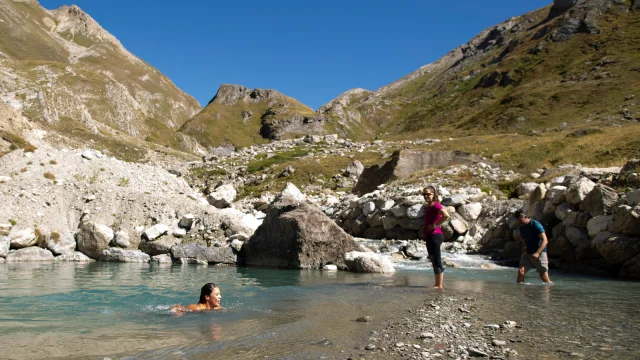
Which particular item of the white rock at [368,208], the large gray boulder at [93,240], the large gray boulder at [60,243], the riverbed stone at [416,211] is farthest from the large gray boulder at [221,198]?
the riverbed stone at [416,211]

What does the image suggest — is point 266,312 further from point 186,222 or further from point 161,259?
point 186,222

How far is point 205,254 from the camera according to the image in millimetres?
18047

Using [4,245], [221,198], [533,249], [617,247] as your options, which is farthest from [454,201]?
[4,245]

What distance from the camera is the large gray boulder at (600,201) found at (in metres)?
14.9

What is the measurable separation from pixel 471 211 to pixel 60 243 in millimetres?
20179

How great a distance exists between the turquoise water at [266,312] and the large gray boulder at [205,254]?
314cm

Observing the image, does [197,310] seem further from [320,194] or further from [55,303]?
[320,194]

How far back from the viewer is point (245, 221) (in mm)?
20844

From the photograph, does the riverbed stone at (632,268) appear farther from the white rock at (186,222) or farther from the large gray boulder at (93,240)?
the large gray boulder at (93,240)

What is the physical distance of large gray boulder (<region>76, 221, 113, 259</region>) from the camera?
61.4 feet

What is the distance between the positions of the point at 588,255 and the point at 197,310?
533 inches

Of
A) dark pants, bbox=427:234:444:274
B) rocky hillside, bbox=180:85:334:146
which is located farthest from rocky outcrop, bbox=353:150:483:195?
rocky hillside, bbox=180:85:334:146

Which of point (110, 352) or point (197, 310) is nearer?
point (110, 352)

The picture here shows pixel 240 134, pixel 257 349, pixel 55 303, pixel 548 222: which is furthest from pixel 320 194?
pixel 240 134
